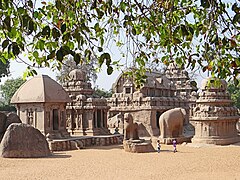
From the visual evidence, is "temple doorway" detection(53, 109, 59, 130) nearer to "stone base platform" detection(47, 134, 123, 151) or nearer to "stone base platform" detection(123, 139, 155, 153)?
"stone base platform" detection(47, 134, 123, 151)

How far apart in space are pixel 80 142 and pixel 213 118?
8.18 m

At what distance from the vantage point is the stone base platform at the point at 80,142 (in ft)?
68.0

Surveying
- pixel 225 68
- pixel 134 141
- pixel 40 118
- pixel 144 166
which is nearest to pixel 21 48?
pixel 225 68

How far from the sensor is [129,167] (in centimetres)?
1412

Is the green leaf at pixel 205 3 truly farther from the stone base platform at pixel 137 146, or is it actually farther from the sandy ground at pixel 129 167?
the stone base platform at pixel 137 146

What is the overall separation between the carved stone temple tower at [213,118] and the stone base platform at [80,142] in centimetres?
548

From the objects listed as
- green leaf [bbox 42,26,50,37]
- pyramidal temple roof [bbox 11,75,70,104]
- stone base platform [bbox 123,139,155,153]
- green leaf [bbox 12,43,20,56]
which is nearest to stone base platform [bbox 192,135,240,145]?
stone base platform [bbox 123,139,155,153]

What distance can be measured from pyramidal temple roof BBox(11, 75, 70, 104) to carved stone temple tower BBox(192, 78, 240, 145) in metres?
8.46

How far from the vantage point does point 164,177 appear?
12000 millimetres

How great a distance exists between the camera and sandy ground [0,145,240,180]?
485 inches

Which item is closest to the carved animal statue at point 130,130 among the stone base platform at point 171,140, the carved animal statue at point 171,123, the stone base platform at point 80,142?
the stone base platform at point 80,142

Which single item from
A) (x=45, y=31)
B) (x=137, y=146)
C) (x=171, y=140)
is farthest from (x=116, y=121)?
(x=45, y=31)

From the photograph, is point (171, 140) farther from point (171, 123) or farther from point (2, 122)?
point (2, 122)

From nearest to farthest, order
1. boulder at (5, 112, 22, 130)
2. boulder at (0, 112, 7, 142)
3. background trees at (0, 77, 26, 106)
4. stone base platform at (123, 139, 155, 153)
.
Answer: stone base platform at (123, 139, 155, 153) → boulder at (0, 112, 7, 142) → boulder at (5, 112, 22, 130) → background trees at (0, 77, 26, 106)
